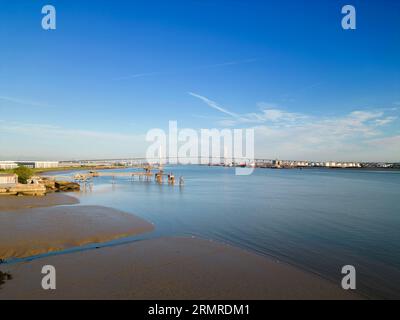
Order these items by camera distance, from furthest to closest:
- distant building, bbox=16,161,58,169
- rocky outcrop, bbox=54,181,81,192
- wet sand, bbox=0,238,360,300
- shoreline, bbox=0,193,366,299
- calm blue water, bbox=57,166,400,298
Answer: distant building, bbox=16,161,58,169
rocky outcrop, bbox=54,181,81,192
calm blue water, bbox=57,166,400,298
shoreline, bbox=0,193,366,299
wet sand, bbox=0,238,360,300

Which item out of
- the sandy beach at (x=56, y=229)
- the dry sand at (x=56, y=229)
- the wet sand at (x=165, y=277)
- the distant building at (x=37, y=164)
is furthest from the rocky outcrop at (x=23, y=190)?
the distant building at (x=37, y=164)

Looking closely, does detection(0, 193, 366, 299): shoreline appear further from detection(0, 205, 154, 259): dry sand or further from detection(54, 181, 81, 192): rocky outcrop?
detection(54, 181, 81, 192): rocky outcrop

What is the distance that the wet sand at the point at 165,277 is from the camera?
24.5 feet

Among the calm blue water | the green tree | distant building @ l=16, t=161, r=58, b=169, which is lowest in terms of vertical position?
the calm blue water

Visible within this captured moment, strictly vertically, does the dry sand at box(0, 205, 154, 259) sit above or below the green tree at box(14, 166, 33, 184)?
below

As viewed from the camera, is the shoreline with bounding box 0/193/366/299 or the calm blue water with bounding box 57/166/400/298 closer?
the shoreline with bounding box 0/193/366/299

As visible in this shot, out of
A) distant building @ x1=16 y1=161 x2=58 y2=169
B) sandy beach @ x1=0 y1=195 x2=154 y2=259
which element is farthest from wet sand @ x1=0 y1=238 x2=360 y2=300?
distant building @ x1=16 y1=161 x2=58 y2=169

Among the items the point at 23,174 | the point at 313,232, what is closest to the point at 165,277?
the point at 313,232

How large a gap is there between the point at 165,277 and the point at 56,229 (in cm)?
833

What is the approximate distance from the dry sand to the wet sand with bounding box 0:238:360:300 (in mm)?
1652

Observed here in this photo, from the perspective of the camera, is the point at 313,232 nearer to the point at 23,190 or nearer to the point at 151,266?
the point at 151,266

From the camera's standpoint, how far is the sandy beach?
11266 mm
